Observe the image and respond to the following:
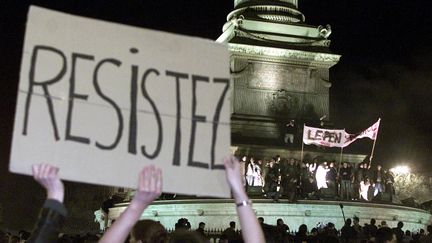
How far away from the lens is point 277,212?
26703mm

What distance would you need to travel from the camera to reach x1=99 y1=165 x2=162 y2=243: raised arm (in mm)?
4191

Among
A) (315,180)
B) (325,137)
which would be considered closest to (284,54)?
(325,137)

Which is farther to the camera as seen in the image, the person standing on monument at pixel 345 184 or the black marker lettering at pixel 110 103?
the person standing on monument at pixel 345 184

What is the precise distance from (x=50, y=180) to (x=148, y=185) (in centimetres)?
62

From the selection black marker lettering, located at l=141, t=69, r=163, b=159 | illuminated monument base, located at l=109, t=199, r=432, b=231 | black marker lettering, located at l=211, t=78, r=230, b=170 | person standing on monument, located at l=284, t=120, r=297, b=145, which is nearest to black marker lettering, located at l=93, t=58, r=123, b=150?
black marker lettering, located at l=141, t=69, r=163, b=159

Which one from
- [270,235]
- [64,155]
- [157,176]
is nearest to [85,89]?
[64,155]

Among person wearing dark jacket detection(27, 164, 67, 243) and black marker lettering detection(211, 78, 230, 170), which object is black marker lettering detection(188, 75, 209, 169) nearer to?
black marker lettering detection(211, 78, 230, 170)

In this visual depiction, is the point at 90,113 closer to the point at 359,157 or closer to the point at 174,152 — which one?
the point at 174,152

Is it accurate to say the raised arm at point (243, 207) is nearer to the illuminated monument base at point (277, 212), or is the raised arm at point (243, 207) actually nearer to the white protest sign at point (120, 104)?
the white protest sign at point (120, 104)

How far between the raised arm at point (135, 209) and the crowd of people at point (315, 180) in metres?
22.3

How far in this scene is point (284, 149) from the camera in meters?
35.3

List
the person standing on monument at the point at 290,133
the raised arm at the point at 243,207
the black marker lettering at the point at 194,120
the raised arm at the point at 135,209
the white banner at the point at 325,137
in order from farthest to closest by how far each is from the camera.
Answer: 1. the person standing on monument at the point at 290,133
2. the white banner at the point at 325,137
3. the black marker lettering at the point at 194,120
4. the raised arm at the point at 243,207
5. the raised arm at the point at 135,209

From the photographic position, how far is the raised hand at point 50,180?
12.8 ft

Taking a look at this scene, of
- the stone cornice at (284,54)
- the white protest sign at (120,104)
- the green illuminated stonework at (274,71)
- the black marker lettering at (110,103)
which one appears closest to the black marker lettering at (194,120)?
the white protest sign at (120,104)
